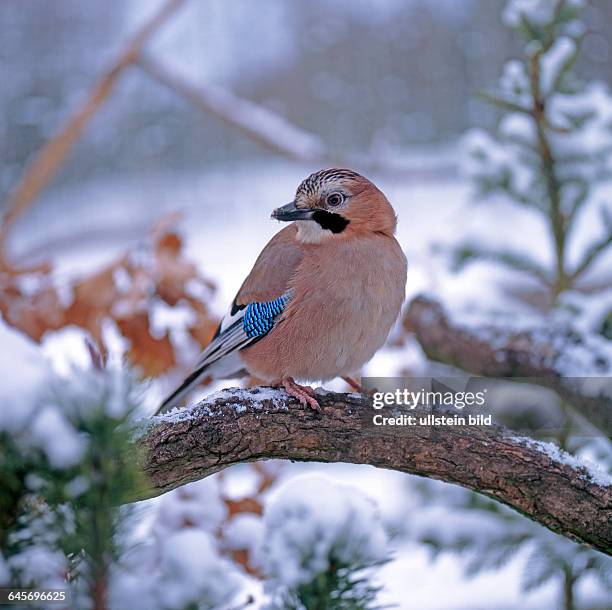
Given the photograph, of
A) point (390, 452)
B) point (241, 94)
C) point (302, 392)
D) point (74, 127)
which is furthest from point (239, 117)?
point (390, 452)

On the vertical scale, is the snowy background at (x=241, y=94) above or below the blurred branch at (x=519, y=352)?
above

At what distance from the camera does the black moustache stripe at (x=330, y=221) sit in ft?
3.58

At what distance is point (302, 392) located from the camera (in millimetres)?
1028

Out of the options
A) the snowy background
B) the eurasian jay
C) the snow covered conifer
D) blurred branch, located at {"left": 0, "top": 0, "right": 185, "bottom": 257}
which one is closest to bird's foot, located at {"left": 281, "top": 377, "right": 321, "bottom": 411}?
the eurasian jay

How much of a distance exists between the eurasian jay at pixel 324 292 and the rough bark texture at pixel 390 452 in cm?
10

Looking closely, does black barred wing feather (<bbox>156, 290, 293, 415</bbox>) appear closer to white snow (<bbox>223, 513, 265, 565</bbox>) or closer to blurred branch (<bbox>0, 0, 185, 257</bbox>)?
white snow (<bbox>223, 513, 265, 565</bbox>)

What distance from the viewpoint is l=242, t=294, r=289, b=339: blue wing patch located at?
1126 millimetres

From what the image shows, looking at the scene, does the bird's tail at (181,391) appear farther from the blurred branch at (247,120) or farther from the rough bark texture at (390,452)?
the blurred branch at (247,120)

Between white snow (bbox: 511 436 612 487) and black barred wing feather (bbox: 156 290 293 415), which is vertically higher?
black barred wing feather (bbox: 156 290 293 415)

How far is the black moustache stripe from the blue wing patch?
0.37ft

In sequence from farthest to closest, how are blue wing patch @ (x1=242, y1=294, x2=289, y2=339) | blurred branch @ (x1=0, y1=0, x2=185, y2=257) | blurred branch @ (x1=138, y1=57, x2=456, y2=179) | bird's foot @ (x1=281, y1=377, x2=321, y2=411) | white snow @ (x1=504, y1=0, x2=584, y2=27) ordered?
blurred branch @ (x1=138, y1=57, x2=456, y2=179) < blurred branch @ (x1=0, y1=0, x2=185, y2=257) < white snow @ (x1=504, y1=0, x2=584, y2=27) < blue wing patch @ (x1=242, y1=294, x2=289, y2=339) < bird's foot @ (x1=281, y1=377, x2=321, y2=411)

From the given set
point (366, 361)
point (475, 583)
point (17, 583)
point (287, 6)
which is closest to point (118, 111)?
point (287, 6)

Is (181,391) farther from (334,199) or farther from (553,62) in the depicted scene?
(553,62)

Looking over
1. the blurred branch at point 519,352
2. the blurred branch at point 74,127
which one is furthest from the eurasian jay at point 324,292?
the blurred branch at point 74,127
